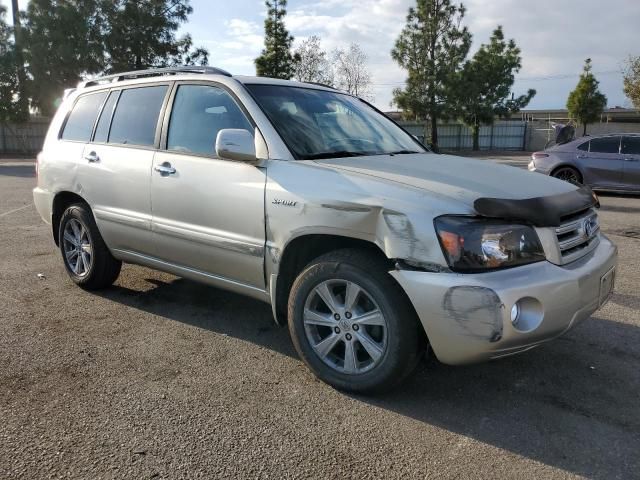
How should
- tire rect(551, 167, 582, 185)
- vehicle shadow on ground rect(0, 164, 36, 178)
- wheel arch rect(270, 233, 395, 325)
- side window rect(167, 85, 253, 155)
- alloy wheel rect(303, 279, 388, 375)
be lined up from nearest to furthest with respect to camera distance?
alloy wheel rect(303, 279, 388, 375), wheel arch rect(270, 233, 395, 325), side window rect(167, 85, 253, 155), tire rect(551, 167, 582, 185), vehicle shadow on ground rect(0, 164, 36, 178)

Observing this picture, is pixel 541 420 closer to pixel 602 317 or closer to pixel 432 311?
pixel 432 311

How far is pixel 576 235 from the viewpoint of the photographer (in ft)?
10.5

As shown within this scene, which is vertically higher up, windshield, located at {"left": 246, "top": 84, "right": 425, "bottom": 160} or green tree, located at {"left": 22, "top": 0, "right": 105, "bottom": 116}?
green tree, located at {"left": 22, "top": 0, "right": 105, "bottom": 116}

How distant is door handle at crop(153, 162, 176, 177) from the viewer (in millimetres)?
4066

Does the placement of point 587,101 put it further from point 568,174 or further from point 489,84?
point 568,174

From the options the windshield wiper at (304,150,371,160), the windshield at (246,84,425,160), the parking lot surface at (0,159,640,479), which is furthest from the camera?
the windshield at (246,84,425,160)

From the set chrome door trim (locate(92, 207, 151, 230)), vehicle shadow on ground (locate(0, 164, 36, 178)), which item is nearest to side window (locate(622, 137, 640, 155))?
chrome door trim (locate(92, 207, 151, 230))

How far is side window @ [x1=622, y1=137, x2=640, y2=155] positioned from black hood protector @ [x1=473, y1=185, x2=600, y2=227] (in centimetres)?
973

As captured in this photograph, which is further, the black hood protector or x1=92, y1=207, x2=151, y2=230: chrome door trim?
x1=92, y1=207, x2=151, y2=230: chrome door trim

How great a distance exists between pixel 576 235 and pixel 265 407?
2012 mm

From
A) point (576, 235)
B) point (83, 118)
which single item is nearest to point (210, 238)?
point (83, 118)

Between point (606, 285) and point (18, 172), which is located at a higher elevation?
point (606, 285)

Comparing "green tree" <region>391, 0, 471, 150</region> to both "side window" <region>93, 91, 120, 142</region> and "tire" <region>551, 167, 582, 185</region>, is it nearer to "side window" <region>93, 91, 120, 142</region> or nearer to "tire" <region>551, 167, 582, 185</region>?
"tire" <region>551, 167, 582, 185</region>

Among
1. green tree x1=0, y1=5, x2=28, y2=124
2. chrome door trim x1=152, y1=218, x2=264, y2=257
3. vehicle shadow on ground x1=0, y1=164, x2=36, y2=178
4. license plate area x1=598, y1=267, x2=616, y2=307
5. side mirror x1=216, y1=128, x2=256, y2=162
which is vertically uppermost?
green tree x1=0, y1=5, x2=28, y2=124
